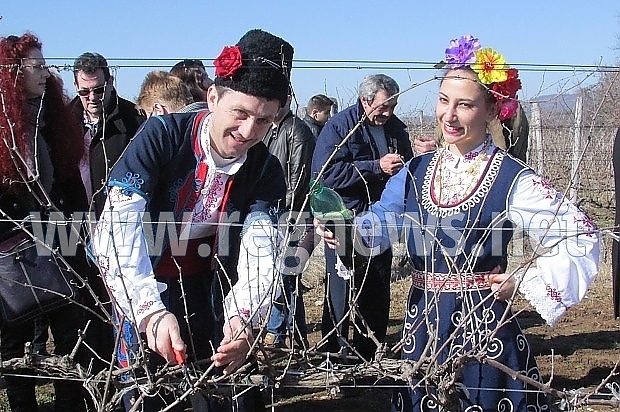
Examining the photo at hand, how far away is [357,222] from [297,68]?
491 mm

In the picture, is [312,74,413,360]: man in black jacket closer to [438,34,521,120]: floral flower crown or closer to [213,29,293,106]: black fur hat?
[438,34,521,120]: floral flower crown

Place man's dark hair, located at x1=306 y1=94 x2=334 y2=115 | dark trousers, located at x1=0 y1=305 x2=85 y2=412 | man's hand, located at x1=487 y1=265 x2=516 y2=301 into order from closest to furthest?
1. man's hand, located at x1=487 y1=265 x2=516 y2=301
2. dark trousers, located at x1=0 y1=305 x2=85 y2=412
3. man's dark hair, located at x1=306 y1=94 x2=334 y2=115

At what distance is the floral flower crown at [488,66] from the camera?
6.92ft

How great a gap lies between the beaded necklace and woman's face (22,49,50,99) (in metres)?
1.48

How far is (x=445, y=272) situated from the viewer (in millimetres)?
2121

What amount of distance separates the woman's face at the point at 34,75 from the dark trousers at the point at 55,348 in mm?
831

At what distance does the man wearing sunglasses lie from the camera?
128 inches

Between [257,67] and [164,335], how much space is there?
2.17ft

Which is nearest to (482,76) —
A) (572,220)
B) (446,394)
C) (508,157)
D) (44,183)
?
(508,157)

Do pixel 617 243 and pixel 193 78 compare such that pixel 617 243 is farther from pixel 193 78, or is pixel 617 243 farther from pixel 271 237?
pixel 193 78

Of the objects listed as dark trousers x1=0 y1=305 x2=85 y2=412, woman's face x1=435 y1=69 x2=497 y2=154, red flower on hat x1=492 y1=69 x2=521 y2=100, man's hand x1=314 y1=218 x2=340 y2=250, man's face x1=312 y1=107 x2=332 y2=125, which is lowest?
dark trousers x1=0 y1=305 x2=85 y2=412

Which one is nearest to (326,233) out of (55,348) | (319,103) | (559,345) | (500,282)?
(500,282)

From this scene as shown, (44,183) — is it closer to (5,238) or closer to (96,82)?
(5,238)

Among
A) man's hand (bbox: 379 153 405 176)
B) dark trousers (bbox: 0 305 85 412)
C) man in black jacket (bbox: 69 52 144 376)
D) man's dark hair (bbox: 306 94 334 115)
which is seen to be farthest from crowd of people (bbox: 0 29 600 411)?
man's dark hair (bbox: 306 94 334 115)
